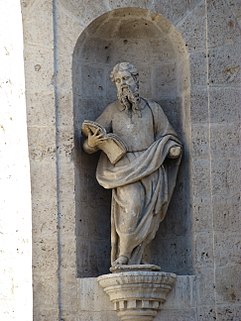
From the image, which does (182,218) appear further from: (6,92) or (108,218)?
(6,92)

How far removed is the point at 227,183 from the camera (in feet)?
46.0

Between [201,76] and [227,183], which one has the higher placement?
[201,76]

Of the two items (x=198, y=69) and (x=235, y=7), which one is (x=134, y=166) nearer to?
(x=198, y=69)

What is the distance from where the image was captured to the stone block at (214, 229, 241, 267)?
1388 centimetres

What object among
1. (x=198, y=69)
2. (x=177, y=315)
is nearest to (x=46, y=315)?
(x=177, y=315)

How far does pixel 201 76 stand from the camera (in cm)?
1418

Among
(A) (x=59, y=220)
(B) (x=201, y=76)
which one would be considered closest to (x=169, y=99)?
(B) (x=201, y=76)

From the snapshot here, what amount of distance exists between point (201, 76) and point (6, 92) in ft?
5.57

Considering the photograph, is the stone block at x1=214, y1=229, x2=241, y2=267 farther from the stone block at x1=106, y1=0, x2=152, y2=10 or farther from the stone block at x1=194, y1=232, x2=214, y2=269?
the stone block at x1=106, y1=0, x2=152, y2=10

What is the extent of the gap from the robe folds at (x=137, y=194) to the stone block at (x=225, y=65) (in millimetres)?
642

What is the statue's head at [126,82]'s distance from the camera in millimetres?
14062

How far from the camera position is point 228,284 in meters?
13.9

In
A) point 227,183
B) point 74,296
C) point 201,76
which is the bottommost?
point 74,296

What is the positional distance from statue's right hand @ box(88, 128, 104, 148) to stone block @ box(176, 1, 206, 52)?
Result: 1108mm
